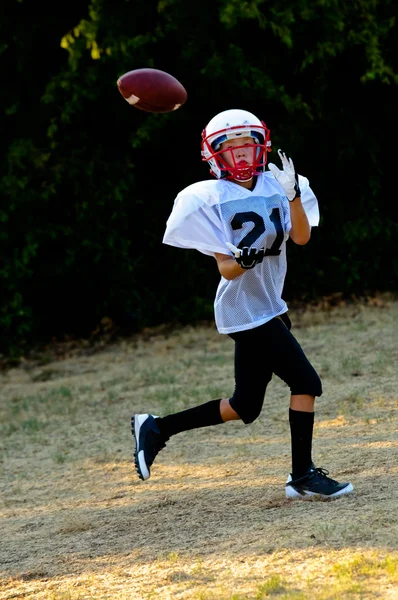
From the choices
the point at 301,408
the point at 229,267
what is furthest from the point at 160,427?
the point at 229,267

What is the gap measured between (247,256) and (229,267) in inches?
5.7

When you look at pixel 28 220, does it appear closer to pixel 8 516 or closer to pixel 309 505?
pixel 8 516

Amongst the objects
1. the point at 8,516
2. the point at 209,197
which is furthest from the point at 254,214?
the point at 8,516

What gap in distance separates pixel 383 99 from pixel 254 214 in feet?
26.8

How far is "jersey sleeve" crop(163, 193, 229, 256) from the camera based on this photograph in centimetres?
480

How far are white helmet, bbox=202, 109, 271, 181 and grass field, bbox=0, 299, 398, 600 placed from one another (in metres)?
1.59

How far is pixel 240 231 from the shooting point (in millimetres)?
4812

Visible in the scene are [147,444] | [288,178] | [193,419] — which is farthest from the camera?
[147,444]

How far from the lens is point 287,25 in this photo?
36.9 feet

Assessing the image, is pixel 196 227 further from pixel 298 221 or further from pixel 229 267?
pixel 298 221

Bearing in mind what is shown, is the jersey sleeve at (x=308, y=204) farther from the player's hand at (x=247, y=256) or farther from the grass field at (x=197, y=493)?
the grass field at (x=197, y=493)

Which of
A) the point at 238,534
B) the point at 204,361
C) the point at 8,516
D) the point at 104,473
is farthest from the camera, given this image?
the point at 204,361

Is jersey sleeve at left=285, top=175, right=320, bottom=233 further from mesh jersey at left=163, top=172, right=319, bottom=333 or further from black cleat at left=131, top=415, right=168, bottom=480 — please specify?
black cleat at left=131, top=415, right=168, bottom=480

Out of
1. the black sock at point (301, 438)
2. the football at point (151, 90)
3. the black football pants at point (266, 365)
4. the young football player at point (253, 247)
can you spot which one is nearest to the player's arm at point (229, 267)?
the young football player at point (253, 247)
